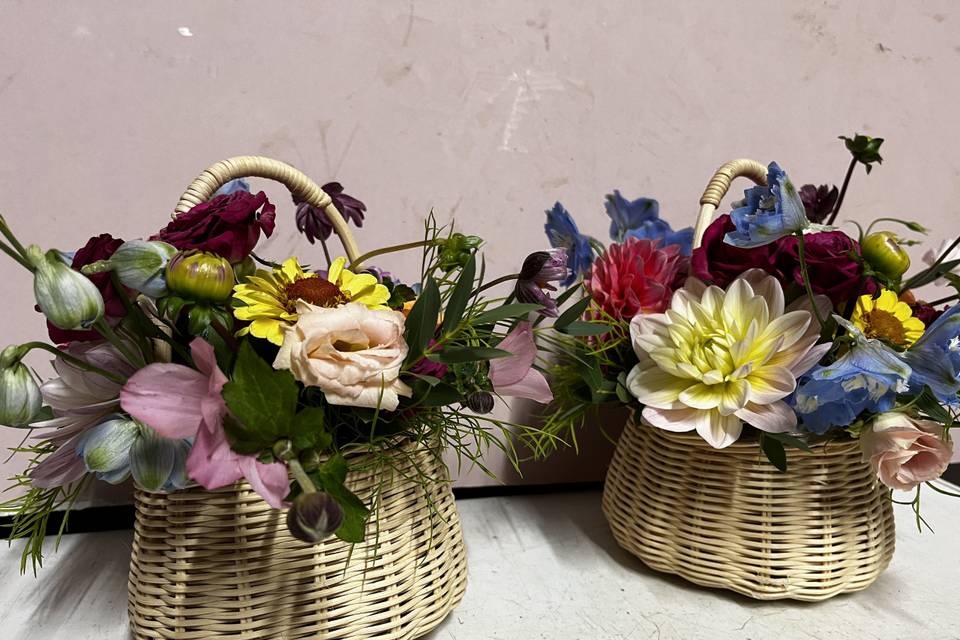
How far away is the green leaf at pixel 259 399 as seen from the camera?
396 mm

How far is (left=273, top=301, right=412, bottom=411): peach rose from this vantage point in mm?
427

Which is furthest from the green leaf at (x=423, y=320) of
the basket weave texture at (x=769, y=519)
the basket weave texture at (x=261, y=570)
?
the basket weave texture at (x=769, y=519)

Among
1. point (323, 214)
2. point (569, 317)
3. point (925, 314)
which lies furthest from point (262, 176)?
point (925, 314)

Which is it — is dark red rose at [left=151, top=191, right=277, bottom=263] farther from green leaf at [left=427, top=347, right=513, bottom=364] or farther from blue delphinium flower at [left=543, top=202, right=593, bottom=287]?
blue delphinium flower at [left=543, top=202, right=593, bottom=287]

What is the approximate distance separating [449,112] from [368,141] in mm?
106

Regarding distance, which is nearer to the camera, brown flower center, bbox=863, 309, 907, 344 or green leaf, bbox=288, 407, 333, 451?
green leaf, bbox=288, 407, 333, 451

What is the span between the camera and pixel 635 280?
683 mm

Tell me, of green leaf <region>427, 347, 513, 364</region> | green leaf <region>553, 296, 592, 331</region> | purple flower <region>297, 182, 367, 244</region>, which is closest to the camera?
green leaf <region>427, 347, 513, 364</region>

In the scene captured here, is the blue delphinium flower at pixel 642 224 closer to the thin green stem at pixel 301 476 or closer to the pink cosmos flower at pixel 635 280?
the pink cosmos flower at pixel 635 280

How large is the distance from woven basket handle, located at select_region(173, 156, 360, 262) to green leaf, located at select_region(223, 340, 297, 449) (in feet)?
0.70

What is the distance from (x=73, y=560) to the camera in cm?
76

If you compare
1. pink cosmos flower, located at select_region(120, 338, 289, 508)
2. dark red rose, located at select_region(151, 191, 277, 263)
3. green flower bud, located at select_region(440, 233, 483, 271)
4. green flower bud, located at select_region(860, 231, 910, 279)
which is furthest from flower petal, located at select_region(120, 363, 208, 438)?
green flower bud, located at select_region(860, 231, 910, 279)

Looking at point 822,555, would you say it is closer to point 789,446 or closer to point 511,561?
point 789,446

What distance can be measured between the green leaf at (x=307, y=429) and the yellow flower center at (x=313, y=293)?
0.09 metres
